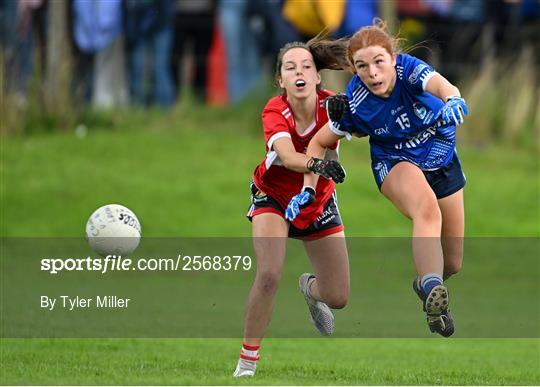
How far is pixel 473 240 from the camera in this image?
18875mm

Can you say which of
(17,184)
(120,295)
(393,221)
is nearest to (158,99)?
(17,184)

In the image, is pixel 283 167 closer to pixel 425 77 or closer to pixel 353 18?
pixel 425 77

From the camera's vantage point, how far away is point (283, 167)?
31.9 ft

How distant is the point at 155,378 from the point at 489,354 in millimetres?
4235

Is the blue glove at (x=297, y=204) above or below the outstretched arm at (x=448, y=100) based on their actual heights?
below

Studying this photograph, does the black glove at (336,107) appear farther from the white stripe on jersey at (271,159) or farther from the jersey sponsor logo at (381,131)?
the white stripe on jersey at (271,159)

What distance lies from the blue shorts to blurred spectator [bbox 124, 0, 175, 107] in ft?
38.1

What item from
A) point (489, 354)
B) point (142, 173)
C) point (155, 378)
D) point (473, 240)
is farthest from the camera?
point (142, 173)

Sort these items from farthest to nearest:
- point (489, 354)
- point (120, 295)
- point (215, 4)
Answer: point (215, 4) → point (120, 295) → point (489, 354)

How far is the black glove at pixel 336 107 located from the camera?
9.37 m

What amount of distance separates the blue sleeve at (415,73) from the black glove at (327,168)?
2.59 ft

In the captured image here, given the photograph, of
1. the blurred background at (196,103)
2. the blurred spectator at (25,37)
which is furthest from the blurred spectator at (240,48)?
the blurred spectator at (25,37)

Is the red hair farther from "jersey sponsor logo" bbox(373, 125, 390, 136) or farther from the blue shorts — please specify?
Answer: the blue shorts

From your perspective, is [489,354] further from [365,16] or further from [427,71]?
[365,16]
